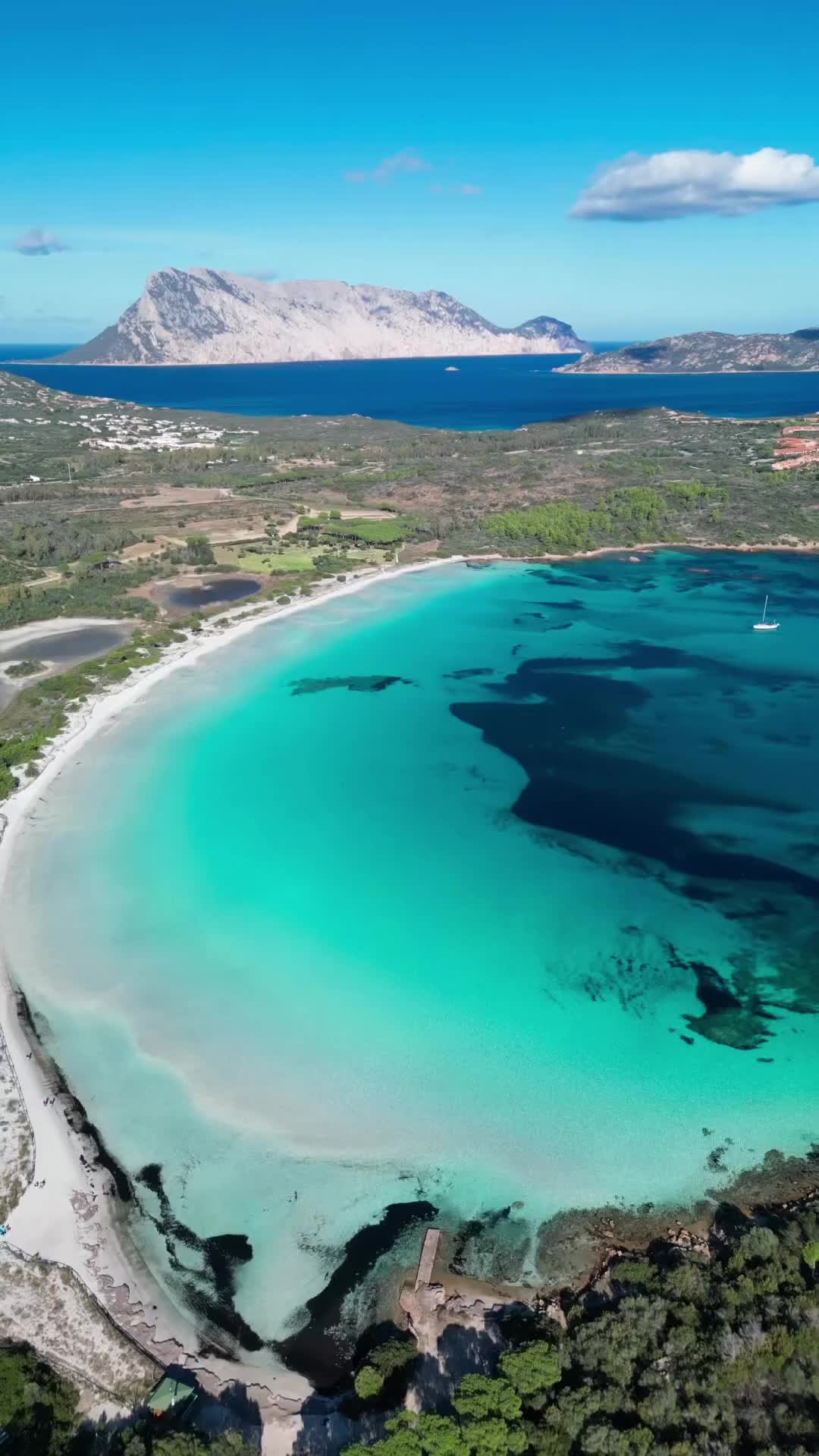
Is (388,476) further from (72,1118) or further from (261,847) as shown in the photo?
(72,1118)

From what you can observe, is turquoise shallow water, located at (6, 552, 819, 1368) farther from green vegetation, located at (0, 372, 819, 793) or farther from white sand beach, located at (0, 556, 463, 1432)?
green vegetation, located at (0, 372, 819, 793)

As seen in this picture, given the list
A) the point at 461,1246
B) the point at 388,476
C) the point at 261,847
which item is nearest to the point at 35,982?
the point at 261,847

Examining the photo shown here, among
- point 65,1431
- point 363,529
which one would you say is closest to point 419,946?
point 65,1431

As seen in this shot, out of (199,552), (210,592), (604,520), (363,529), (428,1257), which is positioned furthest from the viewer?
(604,520)

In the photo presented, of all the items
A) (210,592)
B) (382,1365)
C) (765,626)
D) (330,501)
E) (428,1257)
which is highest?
(330,501)

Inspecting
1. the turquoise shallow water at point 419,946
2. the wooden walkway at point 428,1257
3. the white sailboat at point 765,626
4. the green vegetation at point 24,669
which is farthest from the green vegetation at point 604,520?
Answer: the wooden walkway at point 428,1257

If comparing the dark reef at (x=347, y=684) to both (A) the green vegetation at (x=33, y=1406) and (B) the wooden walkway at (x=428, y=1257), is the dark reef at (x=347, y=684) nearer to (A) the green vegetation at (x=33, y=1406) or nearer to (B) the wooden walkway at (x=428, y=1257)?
(B) the wooden walkway at (x=428, y=1257)

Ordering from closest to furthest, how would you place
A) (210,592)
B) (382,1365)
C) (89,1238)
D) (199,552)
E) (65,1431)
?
(65,1431) → (382,1365) → (89,1238) → (210,592) → (199,552)

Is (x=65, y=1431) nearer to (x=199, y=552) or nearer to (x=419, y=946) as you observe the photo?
(x=419, y=946)
